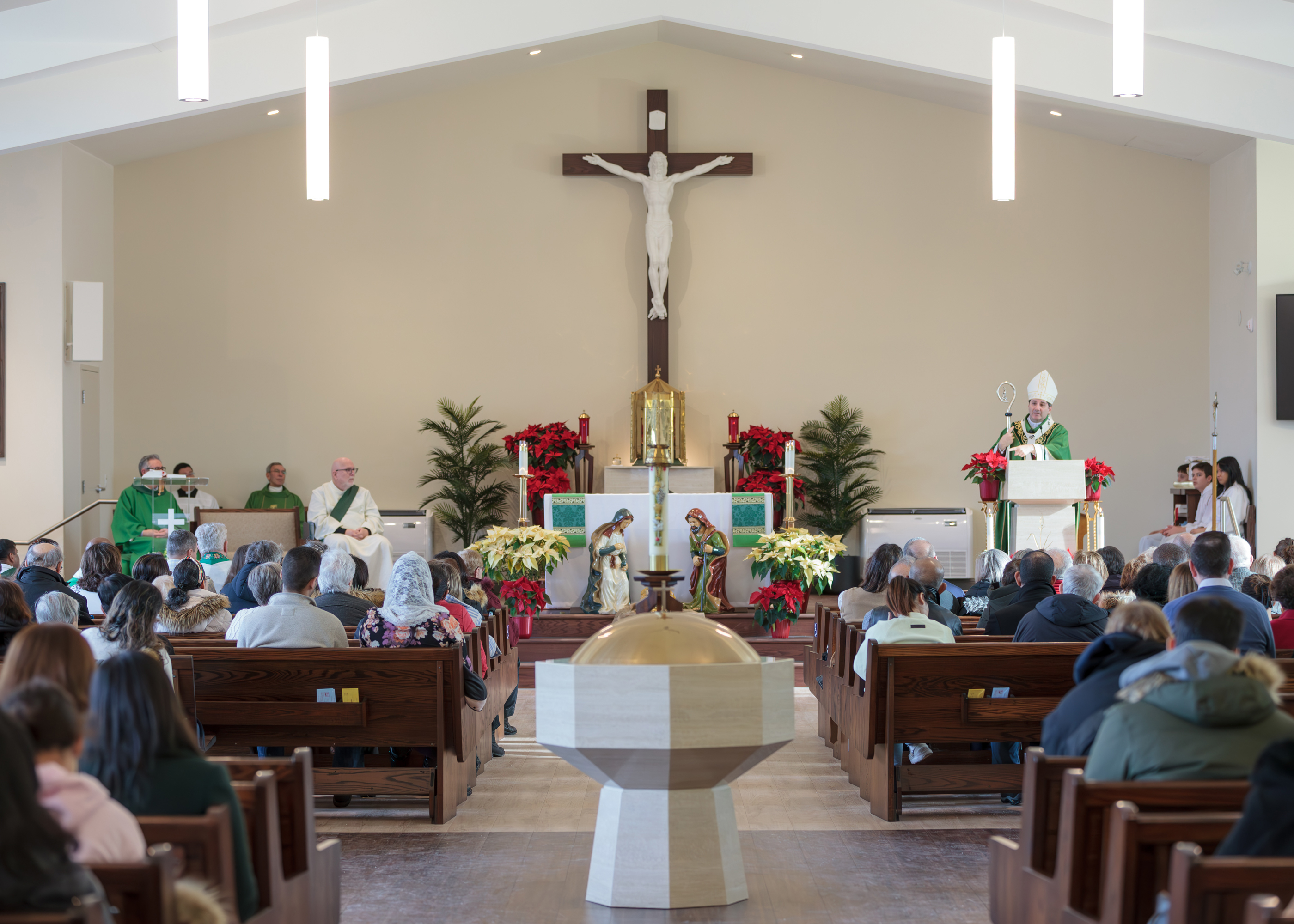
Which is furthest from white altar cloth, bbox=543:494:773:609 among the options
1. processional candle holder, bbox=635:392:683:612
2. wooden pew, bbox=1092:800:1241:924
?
wooden pew, bbox=1092:800:1241:924

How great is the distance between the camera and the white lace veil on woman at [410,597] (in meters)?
4.93

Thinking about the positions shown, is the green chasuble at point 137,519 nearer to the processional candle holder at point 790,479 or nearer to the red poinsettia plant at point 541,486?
the red poinsettia plant at point 541,486

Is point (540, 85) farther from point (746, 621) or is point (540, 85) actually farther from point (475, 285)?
point (746, 621)

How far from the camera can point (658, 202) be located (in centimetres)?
1167

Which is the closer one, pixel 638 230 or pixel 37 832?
pixel 37 832

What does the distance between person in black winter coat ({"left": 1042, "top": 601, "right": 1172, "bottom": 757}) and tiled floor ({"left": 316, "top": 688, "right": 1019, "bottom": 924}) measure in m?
0.78

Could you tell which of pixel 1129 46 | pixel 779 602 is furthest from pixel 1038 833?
pixel 779 602

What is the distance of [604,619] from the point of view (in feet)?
29.2

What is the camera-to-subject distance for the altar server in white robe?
10.0 meters

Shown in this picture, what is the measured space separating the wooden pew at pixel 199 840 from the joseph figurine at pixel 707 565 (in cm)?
658

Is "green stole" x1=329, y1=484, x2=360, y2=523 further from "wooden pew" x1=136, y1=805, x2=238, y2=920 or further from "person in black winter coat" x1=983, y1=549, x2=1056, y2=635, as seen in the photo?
"wooden pew" x1=136, y1=805, x2=238, y2=920

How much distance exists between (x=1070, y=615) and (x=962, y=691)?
541mm

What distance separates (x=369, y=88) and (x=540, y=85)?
63.0 inches

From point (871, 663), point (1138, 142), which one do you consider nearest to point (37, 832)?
point (871, 663)
